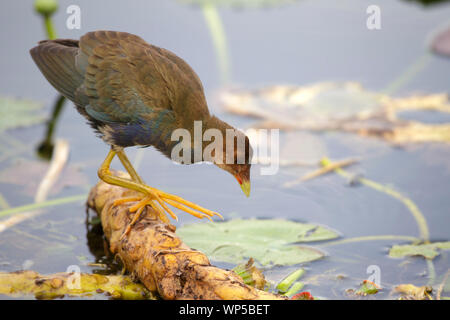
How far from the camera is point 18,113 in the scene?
5027 millimetres

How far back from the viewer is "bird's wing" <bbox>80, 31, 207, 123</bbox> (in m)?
3.26

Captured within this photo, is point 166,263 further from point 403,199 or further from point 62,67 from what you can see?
point 403,199

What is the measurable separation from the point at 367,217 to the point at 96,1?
3798 mm

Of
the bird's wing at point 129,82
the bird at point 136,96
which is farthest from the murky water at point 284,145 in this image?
the bird's wing at point 129,82

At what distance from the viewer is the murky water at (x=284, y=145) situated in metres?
3.46

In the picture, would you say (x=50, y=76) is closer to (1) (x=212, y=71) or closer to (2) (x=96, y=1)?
(1) (x=212, y=71)

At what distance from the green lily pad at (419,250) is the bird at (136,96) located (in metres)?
0.88

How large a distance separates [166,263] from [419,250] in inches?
57.1

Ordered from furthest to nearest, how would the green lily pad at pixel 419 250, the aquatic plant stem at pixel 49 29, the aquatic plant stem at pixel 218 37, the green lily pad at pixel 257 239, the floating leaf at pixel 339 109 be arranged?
1. the aquatic plant stem at pixel 218 37
2. the aquatic plant stem at pixel 49 29
3. the floating leaf at pixel 339 109
4. the green lily pad at pixel 419 250
5. the green lily pad at pixel 257 239

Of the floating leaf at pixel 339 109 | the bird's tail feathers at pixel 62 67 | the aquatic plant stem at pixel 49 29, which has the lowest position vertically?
the floating leaf at pixel 339 109

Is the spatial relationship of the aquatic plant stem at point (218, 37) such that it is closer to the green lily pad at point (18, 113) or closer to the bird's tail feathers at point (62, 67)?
the green lily pad at point (18, 113)

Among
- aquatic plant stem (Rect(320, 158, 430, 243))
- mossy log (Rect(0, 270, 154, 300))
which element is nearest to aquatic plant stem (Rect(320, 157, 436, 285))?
aquatic plant stem (Rect(320, 158, 430, 243))

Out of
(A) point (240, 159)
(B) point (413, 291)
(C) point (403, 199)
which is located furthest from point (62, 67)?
(C) point (403, 199)
